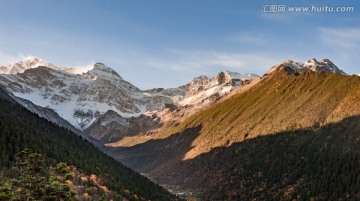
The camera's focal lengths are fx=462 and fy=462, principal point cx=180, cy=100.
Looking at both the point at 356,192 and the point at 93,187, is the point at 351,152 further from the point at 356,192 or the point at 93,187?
the point at 93,187

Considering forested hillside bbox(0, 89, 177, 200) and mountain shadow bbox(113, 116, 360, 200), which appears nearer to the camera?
forested hillside bbox(0, 89, 177, 200)

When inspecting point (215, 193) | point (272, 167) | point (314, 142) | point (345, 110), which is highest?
point (345, 110)

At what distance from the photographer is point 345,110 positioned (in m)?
187

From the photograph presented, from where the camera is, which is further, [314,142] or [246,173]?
[246,173]

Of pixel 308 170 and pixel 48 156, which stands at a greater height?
pixel 308 170

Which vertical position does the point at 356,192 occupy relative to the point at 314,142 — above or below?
below

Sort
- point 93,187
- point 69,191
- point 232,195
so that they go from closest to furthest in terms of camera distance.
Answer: point 69,191, point 93,187, point 232,195

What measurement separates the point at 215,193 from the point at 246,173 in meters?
15.8

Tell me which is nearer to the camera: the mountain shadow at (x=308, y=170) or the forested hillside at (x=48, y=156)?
the forested hillside at (x=48, y=156)

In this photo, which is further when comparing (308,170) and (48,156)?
(308,170)

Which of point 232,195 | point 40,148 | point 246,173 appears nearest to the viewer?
point 40,148

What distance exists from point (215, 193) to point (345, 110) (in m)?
63.9

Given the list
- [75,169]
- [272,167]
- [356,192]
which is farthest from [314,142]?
[75,169]

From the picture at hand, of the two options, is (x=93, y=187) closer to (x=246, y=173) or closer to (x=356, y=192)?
(x=356, y=192)
